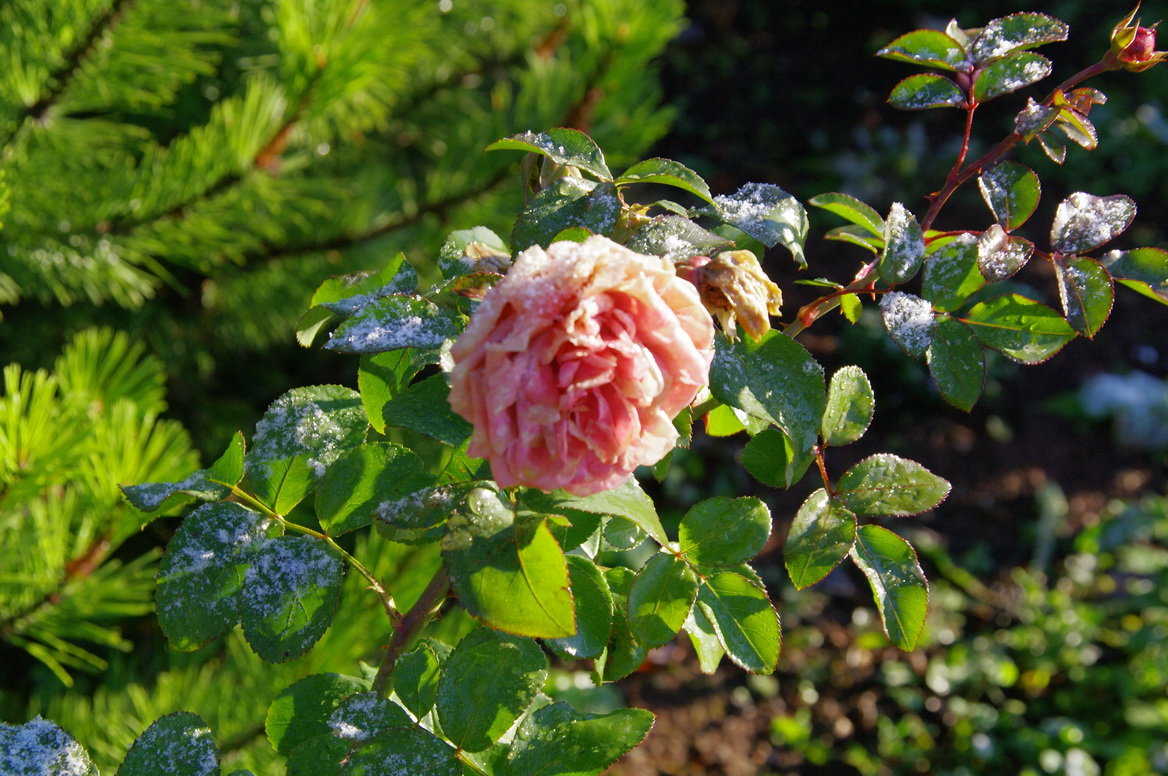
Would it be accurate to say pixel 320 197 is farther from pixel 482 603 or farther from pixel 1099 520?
pixel 1099 520

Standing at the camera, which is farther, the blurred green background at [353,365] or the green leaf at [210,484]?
the blurred green background at [353,365]

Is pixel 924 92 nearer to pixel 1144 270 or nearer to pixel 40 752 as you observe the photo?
pixel 1144 270

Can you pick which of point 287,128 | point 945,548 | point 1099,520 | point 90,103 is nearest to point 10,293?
point 90,103

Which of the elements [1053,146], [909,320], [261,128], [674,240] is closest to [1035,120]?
[1053,146]

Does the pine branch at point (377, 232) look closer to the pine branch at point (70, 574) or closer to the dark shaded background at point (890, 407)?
the pine branch at point (70, 574)

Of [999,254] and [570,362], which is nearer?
[570,362]

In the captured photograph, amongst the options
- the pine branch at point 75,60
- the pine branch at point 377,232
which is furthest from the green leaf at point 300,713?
the pine branch at point 377,232
